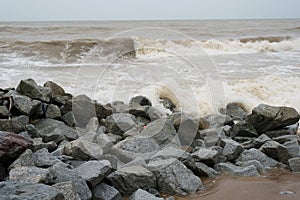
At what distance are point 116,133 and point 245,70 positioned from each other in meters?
7.89

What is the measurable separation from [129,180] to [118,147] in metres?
0.64

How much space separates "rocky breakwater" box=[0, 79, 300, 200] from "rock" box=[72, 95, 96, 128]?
0.01 meters

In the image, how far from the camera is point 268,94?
7820 millimetres

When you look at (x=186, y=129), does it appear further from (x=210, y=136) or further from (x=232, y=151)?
(x=232, y=151)

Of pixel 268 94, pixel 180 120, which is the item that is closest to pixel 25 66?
pixel 268 94

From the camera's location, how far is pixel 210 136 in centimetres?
→ 430

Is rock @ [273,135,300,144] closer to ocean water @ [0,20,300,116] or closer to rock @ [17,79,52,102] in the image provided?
ocean water @ [0,20,300,116]

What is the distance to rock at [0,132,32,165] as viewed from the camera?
2.81m

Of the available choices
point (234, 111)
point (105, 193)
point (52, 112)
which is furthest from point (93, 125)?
point (234, 111)

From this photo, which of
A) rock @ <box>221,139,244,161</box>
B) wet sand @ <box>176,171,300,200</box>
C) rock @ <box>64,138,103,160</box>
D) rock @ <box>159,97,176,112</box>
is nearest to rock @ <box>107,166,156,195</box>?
wet sand @ <box>176,171,300,200</box>

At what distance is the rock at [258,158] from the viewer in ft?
12.5

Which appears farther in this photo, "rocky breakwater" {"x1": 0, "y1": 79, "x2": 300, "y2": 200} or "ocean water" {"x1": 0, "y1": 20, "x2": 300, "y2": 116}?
"ocean water" {"x1": 0, "y1": 20, "x2": 300, "y2": 116}

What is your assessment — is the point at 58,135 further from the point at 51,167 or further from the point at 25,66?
the point at 25,66

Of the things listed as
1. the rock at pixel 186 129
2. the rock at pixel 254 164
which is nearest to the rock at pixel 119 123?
the rock at pixel 186 129
